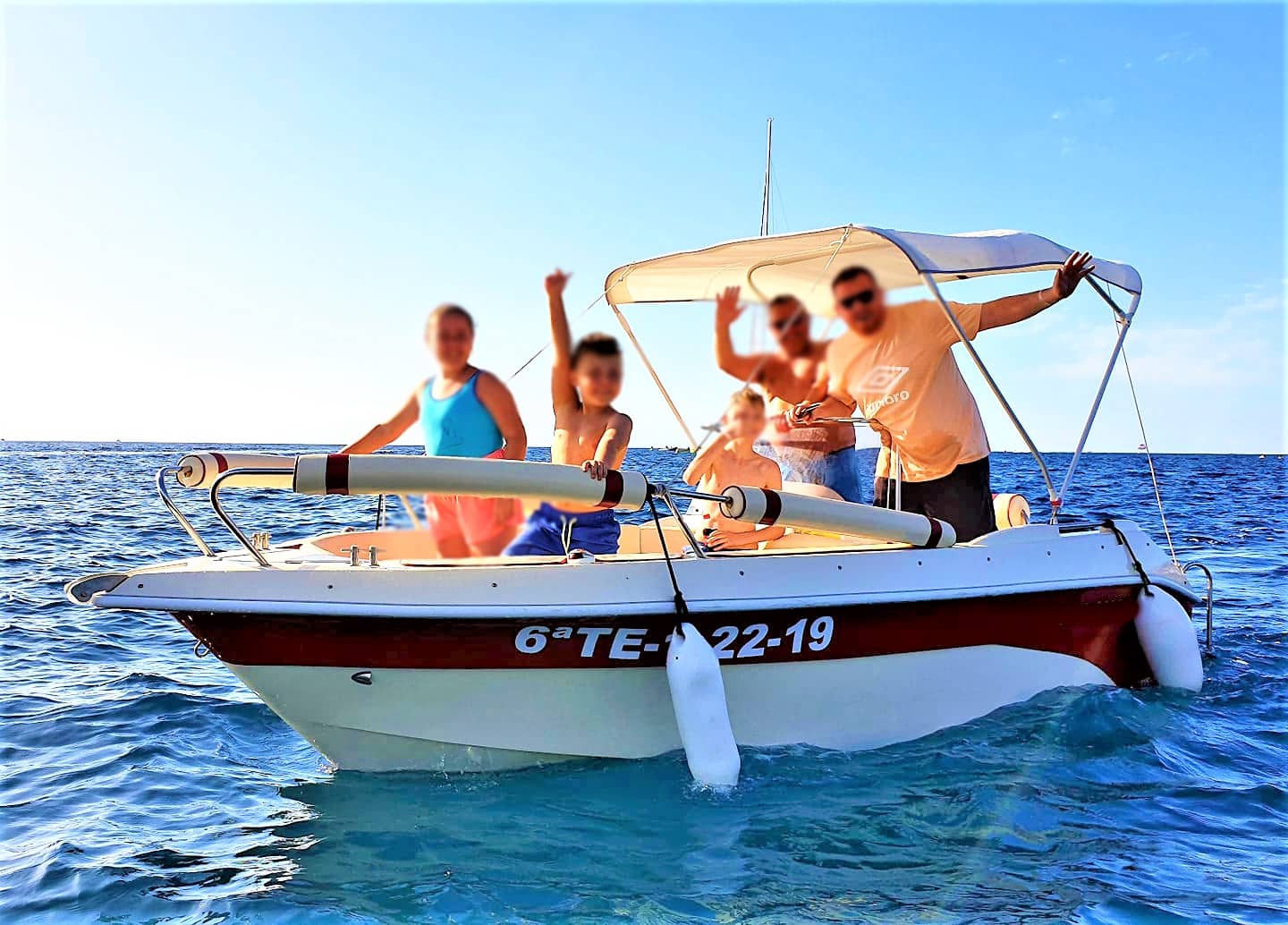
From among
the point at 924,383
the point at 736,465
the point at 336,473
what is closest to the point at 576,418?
the point at 736,465

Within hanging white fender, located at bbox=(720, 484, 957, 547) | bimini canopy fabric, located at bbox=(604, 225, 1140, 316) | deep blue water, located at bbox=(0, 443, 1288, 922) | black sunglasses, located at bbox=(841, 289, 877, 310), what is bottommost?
deep blue water, located at bbox=(0, 443, 1288, 922)

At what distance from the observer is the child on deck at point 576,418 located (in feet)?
15.4

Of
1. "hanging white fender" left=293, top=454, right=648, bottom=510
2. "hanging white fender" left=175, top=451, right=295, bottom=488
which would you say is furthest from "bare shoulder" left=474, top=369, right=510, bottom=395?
"hanging white fender" left=175, top=451, right=295, bottom=488

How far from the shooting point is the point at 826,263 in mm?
5949

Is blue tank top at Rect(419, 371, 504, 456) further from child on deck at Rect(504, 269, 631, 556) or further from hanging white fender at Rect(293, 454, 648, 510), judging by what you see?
hanging white fender at Rect(293, 454, 648, 510)

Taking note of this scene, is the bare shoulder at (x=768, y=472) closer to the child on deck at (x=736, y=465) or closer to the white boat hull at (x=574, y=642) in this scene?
the child on deck at (x=736, y=465)

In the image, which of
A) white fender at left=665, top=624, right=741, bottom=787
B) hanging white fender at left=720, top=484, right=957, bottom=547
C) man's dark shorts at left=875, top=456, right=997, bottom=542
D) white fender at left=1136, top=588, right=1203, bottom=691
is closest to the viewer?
white fender at left=665, top=624, right=741, bottom=787

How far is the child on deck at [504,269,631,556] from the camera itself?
4688mm

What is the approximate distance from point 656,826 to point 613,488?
4.51ft

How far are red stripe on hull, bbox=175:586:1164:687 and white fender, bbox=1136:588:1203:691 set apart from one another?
3.32 feet

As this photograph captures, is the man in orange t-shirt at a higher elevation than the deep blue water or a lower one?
higher

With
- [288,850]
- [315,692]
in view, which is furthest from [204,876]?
[315,692]

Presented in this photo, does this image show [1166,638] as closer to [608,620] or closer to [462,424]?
[608,620]

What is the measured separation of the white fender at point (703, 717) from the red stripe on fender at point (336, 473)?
1538mm
